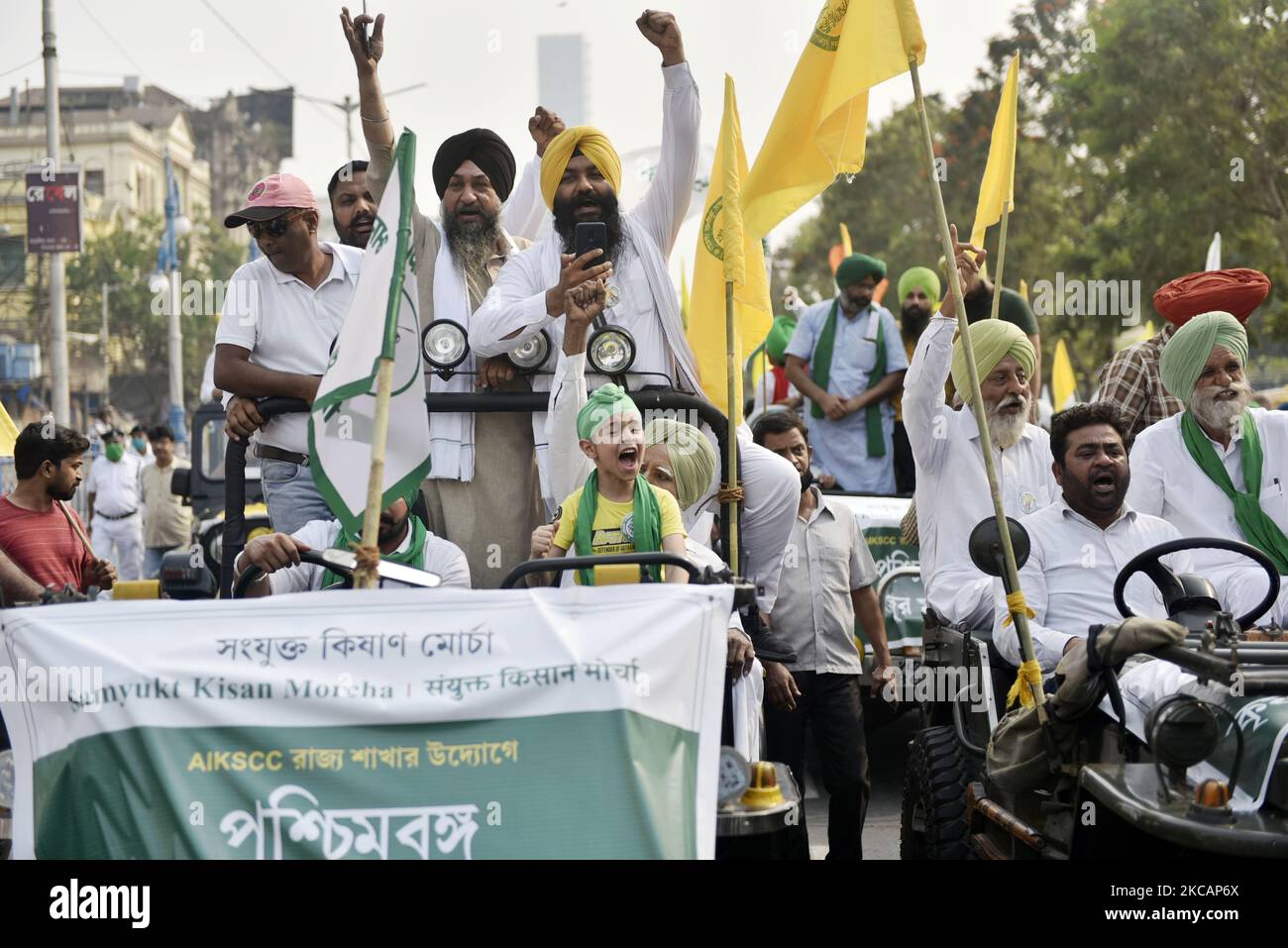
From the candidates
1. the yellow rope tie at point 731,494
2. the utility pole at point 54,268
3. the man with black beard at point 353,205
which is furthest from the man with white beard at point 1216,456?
the utility pole at point 54,268

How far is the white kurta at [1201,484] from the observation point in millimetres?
6113

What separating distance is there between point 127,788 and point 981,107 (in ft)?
107

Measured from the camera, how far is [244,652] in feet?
12.8

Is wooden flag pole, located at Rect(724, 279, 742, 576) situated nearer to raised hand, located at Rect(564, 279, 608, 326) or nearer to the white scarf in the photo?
raised hand, located at Rect(564, 279, 608, 326)

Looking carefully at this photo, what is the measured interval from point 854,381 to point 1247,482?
439 cm

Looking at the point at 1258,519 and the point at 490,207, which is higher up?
the point at 490,207

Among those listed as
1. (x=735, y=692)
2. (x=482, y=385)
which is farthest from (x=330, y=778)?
(x=482, y=385)

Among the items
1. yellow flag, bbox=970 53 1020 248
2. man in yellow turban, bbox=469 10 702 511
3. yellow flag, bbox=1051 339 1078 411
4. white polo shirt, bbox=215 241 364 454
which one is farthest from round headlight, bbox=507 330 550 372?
yellow flag, bbox=1051 339 1078 411

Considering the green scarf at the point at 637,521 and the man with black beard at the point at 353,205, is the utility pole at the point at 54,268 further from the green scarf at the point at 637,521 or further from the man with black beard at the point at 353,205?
the green scarf at the point at 637,521

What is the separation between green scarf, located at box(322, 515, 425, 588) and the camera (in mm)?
5245

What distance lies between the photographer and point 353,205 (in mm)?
7449

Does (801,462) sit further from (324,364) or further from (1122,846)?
(1122,846)

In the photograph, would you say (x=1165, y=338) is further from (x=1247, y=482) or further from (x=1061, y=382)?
(x=1061, y=382)

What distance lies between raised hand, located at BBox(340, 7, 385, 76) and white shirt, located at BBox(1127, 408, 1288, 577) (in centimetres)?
319
